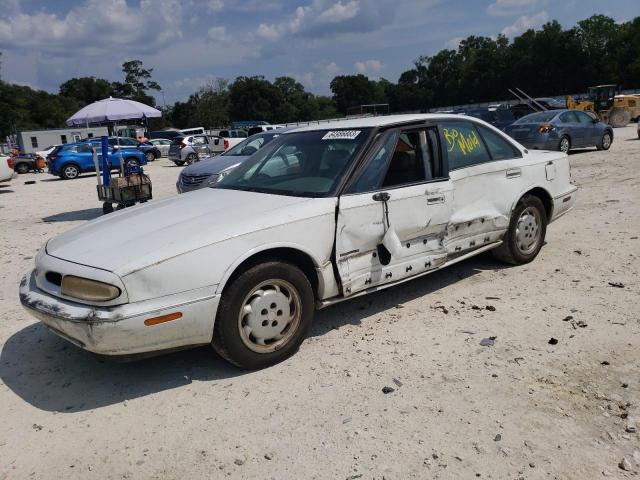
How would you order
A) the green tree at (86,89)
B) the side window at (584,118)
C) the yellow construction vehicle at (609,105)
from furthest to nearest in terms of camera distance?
the green tree at (86,89) < the yellow construction vehicle at (609,105) < the side window at (584,118)

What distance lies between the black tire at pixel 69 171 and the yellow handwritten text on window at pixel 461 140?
21.6m

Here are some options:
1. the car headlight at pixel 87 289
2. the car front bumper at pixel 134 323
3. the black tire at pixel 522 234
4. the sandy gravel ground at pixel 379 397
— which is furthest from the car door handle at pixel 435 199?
the car headlight at pixel 87 289

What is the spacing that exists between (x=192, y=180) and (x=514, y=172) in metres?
6.50

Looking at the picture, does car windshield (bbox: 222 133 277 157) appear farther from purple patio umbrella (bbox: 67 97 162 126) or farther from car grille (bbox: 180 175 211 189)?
purple patio umbrella (bbox: 67 97 162 126)

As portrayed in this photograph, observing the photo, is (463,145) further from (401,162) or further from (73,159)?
(73,159)

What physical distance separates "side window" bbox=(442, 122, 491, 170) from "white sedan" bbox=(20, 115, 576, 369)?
2 centimetres

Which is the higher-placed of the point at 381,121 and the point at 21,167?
the point at 21,167

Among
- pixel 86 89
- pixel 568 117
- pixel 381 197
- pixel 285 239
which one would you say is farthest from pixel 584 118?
pixel 86 89

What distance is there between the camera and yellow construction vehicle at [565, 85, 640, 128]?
31.0 metres

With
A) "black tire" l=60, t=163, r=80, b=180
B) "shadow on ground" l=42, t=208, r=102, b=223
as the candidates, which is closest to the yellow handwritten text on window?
"shadow on ground" l=42, t=208, r=102, b=223

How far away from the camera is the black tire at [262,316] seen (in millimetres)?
3520

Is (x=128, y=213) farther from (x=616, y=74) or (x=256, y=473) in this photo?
(x=616, y=74)

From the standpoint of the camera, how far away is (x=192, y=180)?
33.7ft

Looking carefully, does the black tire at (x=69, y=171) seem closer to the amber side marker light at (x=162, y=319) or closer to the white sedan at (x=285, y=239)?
the white sedan at (x=285, y=239)
